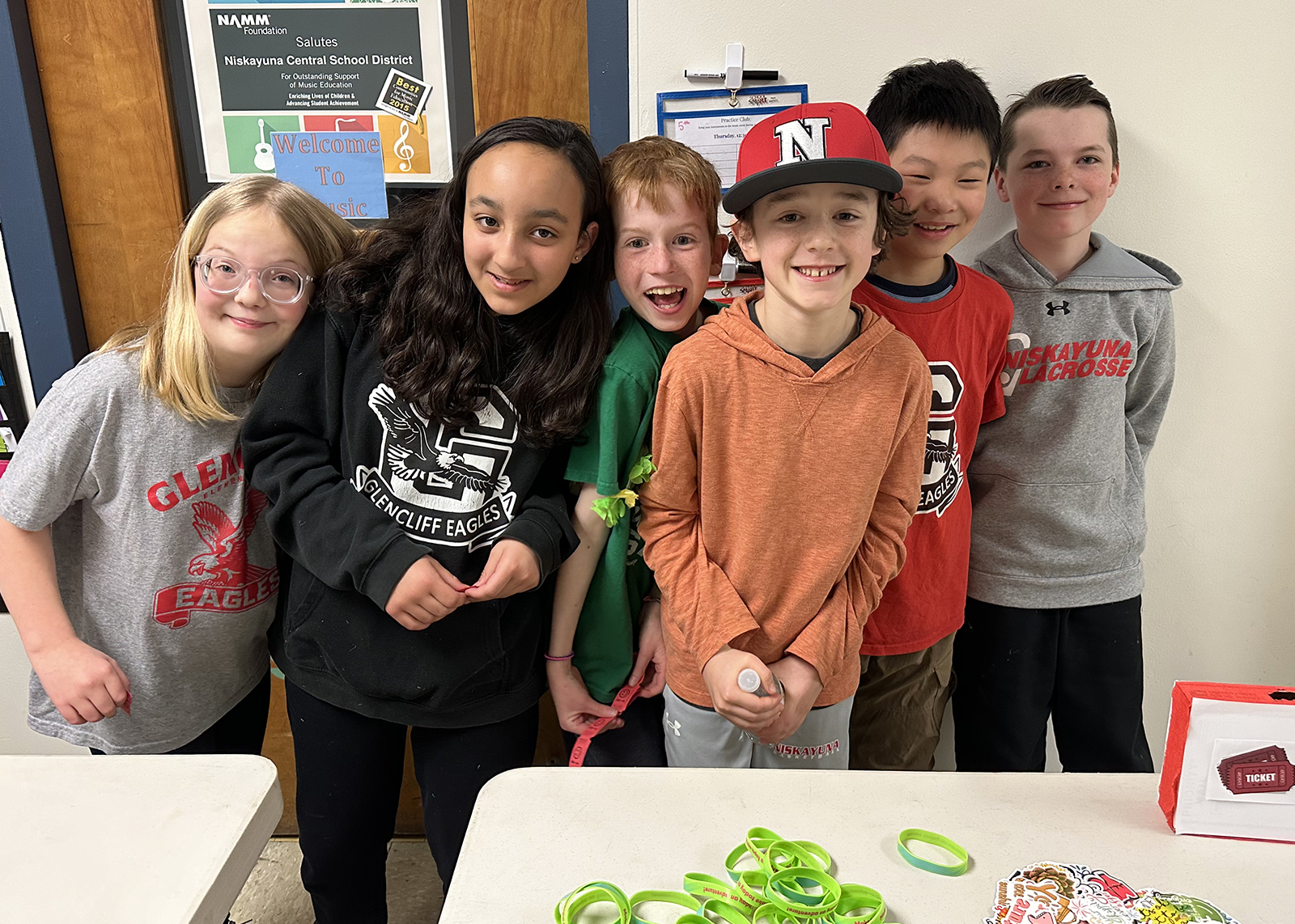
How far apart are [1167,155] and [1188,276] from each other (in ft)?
0.83

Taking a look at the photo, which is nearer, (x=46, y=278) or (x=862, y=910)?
(x=862, y=910)

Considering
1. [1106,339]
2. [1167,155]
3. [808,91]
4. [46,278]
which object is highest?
[808,91]

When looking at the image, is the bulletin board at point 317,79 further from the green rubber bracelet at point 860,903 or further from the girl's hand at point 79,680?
the green rubber bracelet at point 860,903

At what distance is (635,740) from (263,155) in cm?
139

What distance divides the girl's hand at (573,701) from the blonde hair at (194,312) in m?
0.68

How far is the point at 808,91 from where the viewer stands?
1628 millimetres

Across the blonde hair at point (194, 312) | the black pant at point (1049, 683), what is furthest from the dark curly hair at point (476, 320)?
the black pant at point (1049, 683)

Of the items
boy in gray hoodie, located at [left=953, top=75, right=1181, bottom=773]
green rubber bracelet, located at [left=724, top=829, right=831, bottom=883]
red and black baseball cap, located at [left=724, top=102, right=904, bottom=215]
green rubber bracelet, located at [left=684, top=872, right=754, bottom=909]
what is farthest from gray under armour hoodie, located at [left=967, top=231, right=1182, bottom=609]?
green rubber bracelet, located at [left=684, top=872, right=754, bottom=909]

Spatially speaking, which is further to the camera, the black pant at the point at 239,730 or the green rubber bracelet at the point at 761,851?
the black pant at the point at 239,730

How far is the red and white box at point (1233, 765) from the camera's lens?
3.08 feet

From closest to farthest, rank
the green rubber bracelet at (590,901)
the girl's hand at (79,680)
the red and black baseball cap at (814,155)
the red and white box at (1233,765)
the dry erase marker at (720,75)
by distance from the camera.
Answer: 1. the green rubber bracelet at (590,901)
2. the red and white box at (1233,765)
3. the red and black baseball cap at (814,155)
4. the girl's hand at (79,680)
5. the dry erase marker at (720,75)

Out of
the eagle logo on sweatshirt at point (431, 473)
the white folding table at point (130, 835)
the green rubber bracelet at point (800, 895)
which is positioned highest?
the eagle logo on sweatshirt at point (431, 473)

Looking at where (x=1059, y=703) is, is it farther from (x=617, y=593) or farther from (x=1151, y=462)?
(x=617, y=593)

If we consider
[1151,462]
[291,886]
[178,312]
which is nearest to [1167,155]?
[1151,462]
